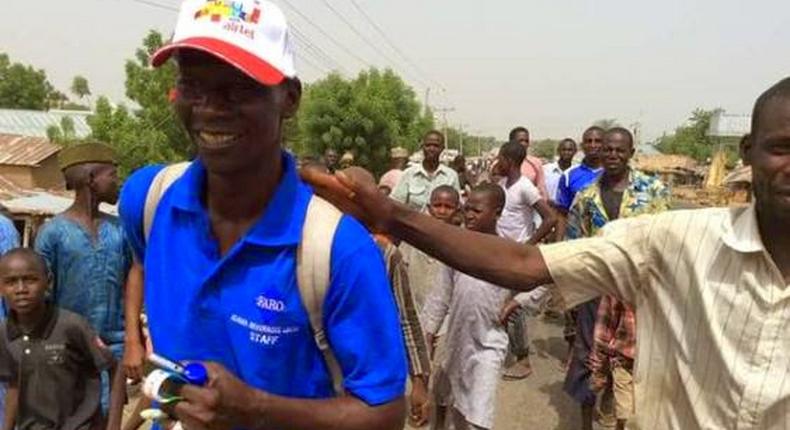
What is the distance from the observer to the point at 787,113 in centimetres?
163

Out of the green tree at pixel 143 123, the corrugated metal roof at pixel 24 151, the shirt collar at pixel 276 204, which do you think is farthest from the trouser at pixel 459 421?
the corrugated metal roof at pixel 24 151

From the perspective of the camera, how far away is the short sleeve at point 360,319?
4.76 ft

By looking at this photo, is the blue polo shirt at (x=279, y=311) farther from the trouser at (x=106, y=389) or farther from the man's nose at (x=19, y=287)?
the trouser at (x=106, y=389)

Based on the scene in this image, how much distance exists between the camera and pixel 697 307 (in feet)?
5.90

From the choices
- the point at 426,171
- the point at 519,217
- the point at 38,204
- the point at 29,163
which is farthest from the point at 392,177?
the point at 29,163

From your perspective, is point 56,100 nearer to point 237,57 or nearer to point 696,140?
point 696,140

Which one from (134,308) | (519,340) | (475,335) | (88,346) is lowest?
(519,340)

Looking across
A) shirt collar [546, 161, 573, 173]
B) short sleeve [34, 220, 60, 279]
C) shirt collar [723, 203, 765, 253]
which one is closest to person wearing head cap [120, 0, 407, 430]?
shirt collar [723, 203, 765, 253]

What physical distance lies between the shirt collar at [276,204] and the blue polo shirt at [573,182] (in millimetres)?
5101

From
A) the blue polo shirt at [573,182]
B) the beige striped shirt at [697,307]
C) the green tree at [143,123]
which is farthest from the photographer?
the green tree at [143,123]

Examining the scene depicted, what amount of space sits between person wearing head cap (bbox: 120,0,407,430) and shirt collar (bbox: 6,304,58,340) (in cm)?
219

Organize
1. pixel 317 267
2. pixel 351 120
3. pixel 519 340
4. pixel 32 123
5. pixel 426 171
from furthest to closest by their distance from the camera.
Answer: pixel 32 123 < pixel 351 120 < pixel 426 171 < pixel 519 340 < pixel 317 267

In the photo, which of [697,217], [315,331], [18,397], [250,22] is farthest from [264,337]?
[18,397]

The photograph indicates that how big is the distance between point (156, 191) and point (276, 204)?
0.35m
